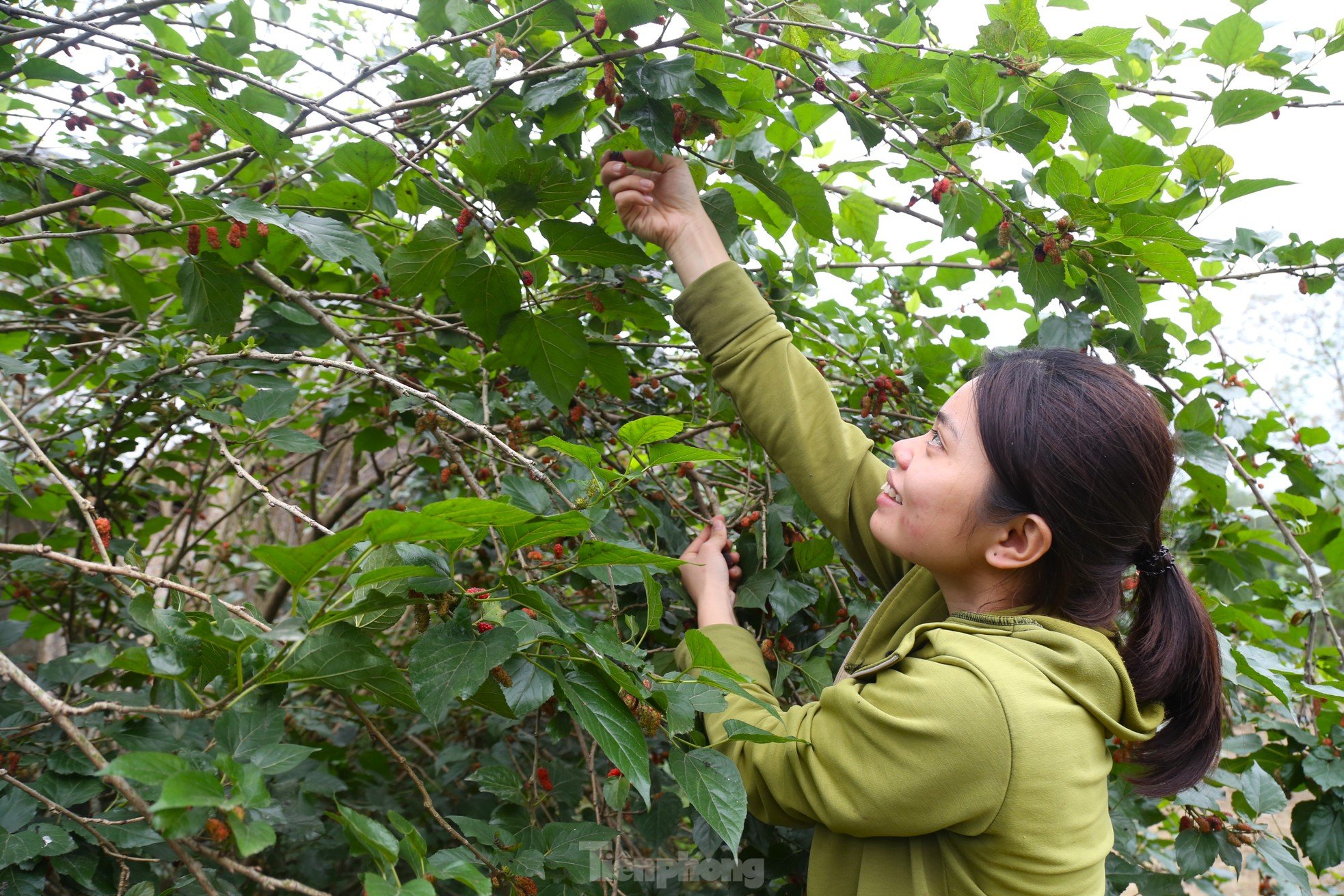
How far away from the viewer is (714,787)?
3.07 ft

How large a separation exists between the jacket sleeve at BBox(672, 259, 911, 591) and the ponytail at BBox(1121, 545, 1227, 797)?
40cm

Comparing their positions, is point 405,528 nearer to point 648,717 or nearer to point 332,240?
point 648,717

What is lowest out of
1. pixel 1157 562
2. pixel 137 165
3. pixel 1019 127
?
pixel 1157 562

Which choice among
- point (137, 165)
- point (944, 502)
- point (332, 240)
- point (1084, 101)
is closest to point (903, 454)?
point (944, 502)

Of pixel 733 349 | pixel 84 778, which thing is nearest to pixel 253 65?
pixel 733 349

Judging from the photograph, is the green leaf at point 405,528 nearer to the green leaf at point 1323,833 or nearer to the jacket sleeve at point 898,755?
the jacket sleeve at point 898,755

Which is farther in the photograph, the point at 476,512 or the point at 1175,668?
the point at 1175,668

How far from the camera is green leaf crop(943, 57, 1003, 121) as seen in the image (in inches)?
54.4

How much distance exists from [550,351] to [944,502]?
72cm

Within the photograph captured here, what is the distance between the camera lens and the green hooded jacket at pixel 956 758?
0.96 meters

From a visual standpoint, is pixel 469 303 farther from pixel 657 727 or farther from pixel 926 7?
pixel 926 7

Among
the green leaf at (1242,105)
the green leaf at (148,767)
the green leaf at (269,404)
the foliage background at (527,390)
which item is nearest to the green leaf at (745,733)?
the foliage background at (527,390)

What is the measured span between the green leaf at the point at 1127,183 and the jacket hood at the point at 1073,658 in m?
0.66

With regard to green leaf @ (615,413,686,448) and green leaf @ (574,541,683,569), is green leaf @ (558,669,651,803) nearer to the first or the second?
green leaf @ (574,541,683,569)
